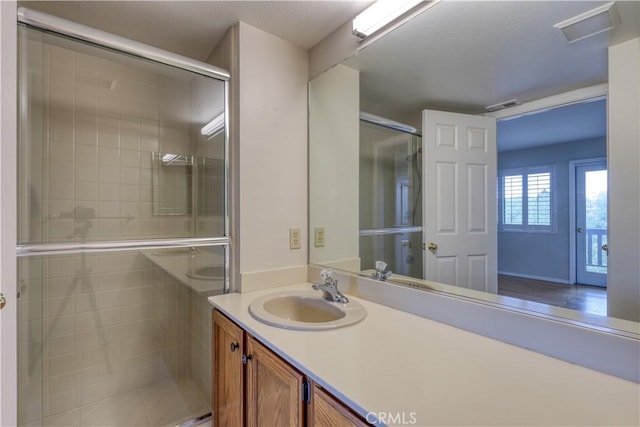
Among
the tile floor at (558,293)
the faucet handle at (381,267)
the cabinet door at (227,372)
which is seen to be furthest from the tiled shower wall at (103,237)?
the tile floor at (558,293)

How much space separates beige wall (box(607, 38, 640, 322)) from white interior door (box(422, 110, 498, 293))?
1.06 ft

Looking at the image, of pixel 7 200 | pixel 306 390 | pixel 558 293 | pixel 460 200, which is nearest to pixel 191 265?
pixel 7 200

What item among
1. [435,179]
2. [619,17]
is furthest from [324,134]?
[619,17]

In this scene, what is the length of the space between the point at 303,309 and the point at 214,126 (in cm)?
114

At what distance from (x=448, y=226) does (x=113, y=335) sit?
2.15 metres

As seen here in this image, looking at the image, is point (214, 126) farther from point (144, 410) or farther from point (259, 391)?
point (144, 410)

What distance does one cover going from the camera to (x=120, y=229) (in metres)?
1.82

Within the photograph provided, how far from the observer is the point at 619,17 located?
809mm

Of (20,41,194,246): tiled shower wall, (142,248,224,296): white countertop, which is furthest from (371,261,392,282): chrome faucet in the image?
(20,41,194,246): tiled shower wall

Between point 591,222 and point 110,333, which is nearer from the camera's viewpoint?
point 591,222

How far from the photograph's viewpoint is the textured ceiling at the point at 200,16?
1312 millimetres

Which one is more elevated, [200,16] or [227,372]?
[200,16]

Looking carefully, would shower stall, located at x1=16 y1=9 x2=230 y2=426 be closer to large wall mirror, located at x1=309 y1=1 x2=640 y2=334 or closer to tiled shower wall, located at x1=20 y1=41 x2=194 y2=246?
tiled shower wall, located at x1=20 y1=41 x2=194 y2=246

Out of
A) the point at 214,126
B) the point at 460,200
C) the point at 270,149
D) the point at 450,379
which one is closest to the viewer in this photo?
the point at 450,379
